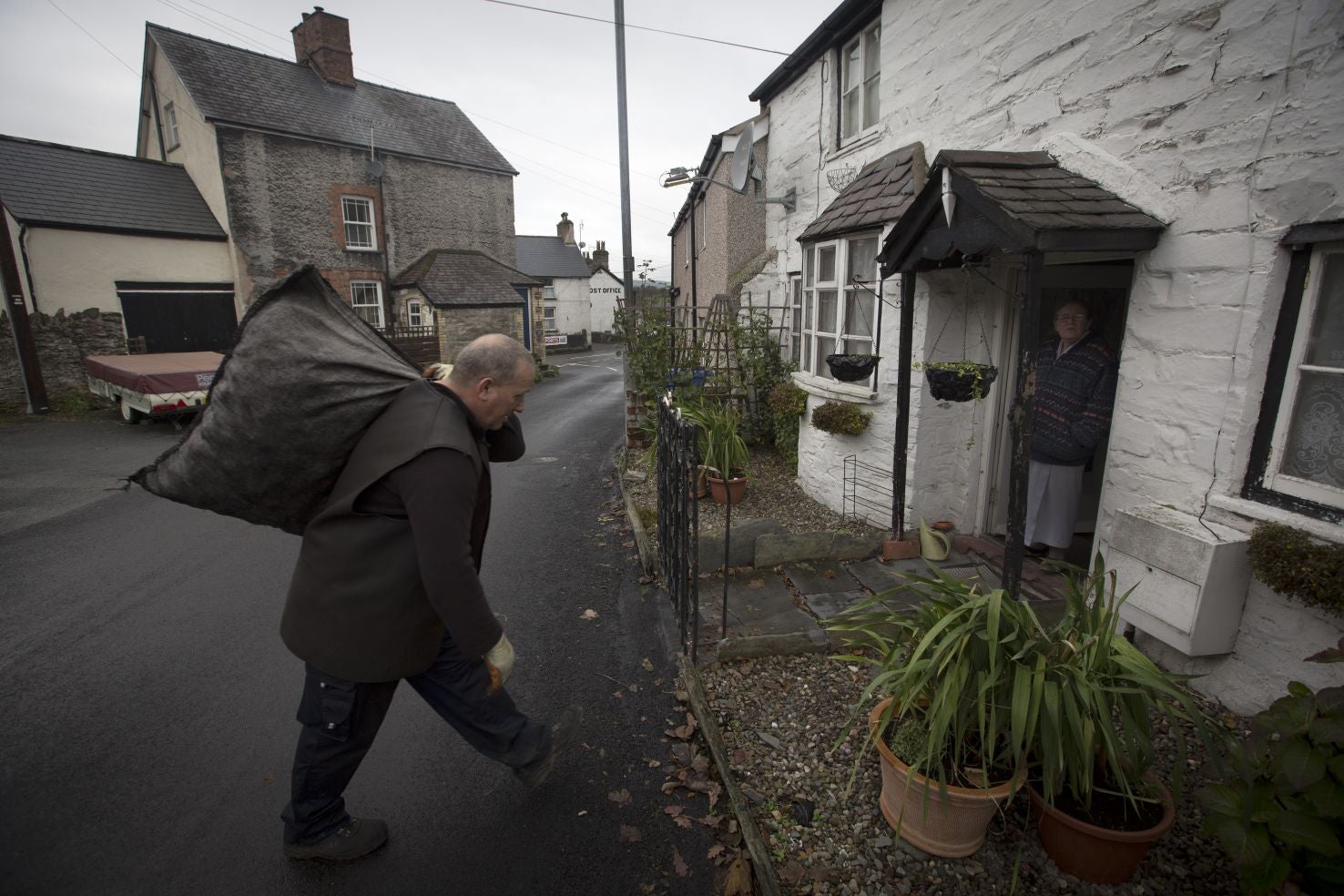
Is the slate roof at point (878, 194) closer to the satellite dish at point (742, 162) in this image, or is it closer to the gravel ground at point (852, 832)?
the satellite dish at point (742, 162)

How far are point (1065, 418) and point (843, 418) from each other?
1.95m

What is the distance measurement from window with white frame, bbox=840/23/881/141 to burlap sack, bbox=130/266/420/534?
5.97 m

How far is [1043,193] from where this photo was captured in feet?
12.0

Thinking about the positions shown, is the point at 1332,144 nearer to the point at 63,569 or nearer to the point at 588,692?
the point at 588,692

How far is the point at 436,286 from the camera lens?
64.6 ft

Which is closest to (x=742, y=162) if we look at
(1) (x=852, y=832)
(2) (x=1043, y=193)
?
(2) (x=1043, y=193)

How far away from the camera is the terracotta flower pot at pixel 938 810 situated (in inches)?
93.7

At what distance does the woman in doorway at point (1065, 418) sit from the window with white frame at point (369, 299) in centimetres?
1917

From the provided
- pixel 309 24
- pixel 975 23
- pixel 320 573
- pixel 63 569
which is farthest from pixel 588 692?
pixel 309 24

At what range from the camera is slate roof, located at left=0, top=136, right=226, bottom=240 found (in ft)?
45.8

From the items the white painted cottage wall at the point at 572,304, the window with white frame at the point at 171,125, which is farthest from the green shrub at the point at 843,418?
the white painted cottage wall at the point at 572,304

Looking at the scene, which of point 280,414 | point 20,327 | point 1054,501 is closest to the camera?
point 280,414

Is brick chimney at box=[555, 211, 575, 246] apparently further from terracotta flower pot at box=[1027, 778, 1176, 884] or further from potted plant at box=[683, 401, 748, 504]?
terracotta flower pot at box=[1027, 778, 1176, 884]

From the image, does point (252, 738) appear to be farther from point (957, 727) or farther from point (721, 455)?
point (721, 455)
